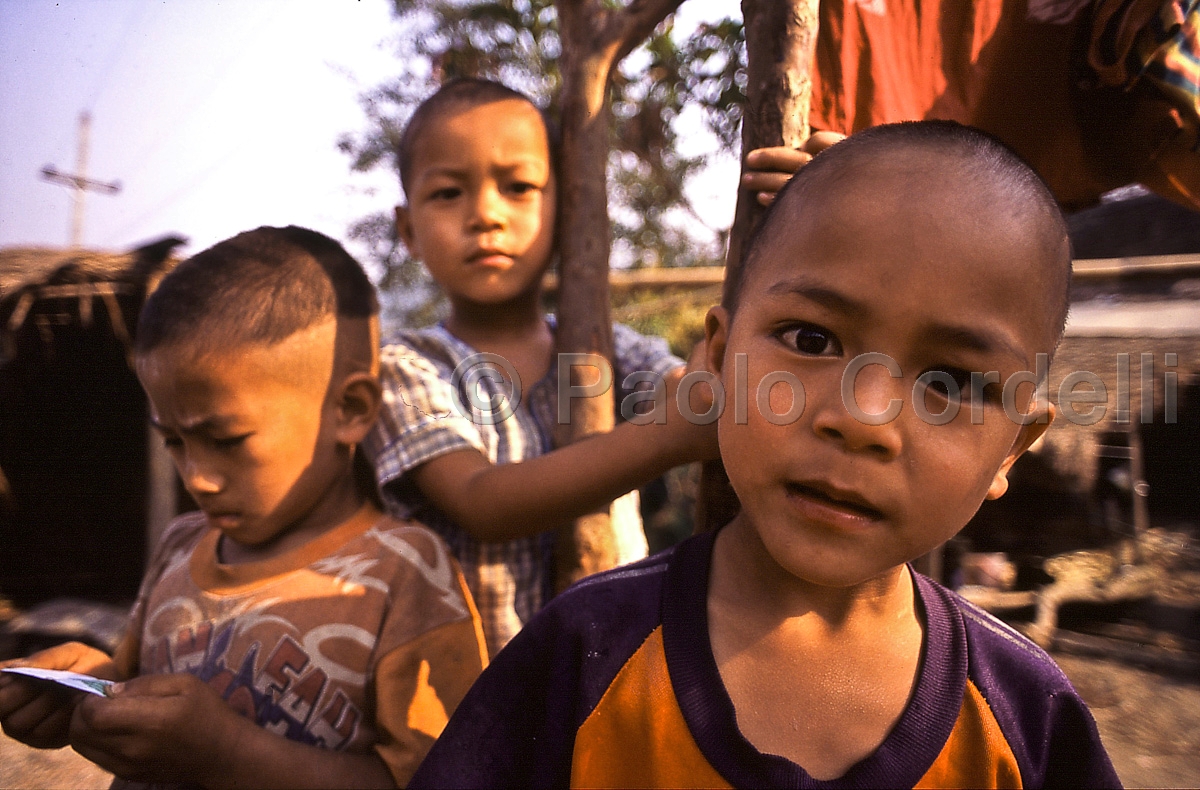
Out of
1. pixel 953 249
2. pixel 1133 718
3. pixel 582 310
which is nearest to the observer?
pixel 953 249

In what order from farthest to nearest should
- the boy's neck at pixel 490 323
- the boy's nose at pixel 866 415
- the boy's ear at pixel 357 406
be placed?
the boy's neck at pixel 490 323 < the boy's ear at pixel 357 406 < the boy's nose at pixel 866 415

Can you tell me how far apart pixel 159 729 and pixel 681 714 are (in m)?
0.85

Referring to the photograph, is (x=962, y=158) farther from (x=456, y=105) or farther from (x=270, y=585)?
(x=270, y=585)

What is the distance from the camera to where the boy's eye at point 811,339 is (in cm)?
92

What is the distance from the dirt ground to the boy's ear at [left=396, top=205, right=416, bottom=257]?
2479mm

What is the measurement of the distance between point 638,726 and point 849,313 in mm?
603

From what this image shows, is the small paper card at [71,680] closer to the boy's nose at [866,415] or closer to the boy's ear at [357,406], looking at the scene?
the boy's ear at [357,406]

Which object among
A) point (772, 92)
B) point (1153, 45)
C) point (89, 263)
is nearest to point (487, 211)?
point (772, 92)

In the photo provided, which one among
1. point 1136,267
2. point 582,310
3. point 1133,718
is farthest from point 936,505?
point 1133,718

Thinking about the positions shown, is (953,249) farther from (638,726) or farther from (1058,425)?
(1058,425)

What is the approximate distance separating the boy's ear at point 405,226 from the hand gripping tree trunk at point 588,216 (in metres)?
0.42

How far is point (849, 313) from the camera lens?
889 millimetres

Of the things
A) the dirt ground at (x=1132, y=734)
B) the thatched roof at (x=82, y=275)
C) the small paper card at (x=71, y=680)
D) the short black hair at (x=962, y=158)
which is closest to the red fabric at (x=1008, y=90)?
the short black hair at (x=962, y=158)

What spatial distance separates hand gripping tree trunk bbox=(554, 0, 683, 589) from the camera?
1.79m
